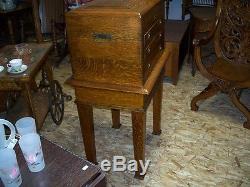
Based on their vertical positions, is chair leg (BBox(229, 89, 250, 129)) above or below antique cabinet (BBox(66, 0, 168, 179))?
below

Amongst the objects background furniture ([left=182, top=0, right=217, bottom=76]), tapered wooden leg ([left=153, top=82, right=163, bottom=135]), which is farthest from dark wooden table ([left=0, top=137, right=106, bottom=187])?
background furniture ([left=182, top=0, right=217, bottom=76])

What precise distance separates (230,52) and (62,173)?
190 cm

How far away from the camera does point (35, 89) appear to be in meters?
2.72

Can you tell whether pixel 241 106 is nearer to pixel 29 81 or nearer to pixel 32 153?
pixel 29 81

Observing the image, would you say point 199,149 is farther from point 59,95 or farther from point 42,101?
point 42,101

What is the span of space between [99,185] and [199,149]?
1149 mm

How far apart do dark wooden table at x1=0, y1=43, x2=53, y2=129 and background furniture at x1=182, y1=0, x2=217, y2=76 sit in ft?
5.21

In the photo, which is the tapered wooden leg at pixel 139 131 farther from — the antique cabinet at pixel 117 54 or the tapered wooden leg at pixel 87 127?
the tapered wooden leg at pixel 87 127

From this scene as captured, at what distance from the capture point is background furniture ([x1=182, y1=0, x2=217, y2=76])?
119 inches

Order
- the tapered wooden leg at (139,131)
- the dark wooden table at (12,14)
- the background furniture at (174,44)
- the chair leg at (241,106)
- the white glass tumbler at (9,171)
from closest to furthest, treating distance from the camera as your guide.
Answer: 1. the white glass tumbler at (9,171)
2. the tapered wooden leg at (139,131)
3. the chair leg at (241,106)
4. the background furniture at (174,44)
5. the dark wooden table at (12,14)

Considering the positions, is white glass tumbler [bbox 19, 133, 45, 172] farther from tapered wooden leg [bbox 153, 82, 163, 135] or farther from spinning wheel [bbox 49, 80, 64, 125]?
spinning wheel [bbox 49, 80, 64, 125]

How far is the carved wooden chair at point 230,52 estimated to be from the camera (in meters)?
2.28

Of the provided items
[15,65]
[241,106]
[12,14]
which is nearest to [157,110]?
[241,106]

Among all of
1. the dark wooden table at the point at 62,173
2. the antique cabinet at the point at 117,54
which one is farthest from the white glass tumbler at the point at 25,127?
the antique cabinet at the point at 117,54
